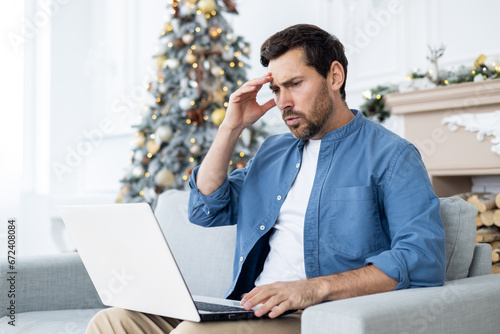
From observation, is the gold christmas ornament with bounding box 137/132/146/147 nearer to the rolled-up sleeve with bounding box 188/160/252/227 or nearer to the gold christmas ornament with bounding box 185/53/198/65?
the gold christmas ornament with bounding box 185/53/198/65

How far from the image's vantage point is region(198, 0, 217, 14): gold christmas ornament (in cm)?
339

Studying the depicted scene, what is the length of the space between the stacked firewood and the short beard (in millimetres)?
1367

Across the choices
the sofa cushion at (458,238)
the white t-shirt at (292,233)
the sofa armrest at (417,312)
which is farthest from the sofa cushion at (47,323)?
the sofa cushion at (458,238)

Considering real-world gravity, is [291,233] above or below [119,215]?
below

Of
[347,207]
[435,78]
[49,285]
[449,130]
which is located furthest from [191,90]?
[347,207]

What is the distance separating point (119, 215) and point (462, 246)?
0.87m

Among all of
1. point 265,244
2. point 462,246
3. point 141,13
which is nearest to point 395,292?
point 462,246

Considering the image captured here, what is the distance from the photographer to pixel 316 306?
1053mm

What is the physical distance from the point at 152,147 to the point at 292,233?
215cm

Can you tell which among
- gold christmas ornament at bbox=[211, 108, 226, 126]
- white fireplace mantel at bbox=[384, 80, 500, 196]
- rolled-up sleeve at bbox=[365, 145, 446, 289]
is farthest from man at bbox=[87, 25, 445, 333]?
gold christmas ornament at bbox=[211, 108, 226, 126]

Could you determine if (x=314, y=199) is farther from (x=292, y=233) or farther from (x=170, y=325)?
(x=170, y=325)

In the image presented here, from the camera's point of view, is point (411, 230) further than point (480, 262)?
No

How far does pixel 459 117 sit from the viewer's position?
261 centimetres

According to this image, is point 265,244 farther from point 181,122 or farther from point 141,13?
point 141,13
